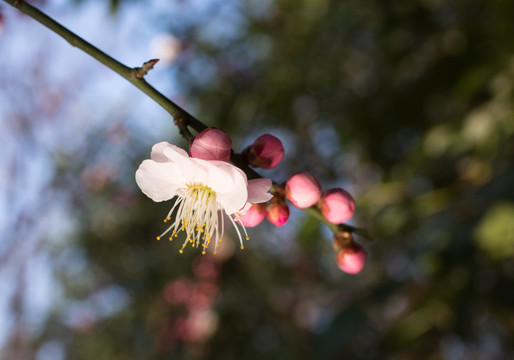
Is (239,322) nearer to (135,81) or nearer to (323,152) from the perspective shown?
(323,152)

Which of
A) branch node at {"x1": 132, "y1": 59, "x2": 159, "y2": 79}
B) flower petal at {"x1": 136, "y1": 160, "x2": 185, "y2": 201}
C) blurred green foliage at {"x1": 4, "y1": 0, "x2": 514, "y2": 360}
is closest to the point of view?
branch node at {"x1": 132, "y1": 59, "x2": 159, "y2": 79}

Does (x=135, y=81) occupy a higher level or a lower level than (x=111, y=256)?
lower

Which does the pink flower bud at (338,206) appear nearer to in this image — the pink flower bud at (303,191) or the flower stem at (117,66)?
the pink flower bud at (303,191)

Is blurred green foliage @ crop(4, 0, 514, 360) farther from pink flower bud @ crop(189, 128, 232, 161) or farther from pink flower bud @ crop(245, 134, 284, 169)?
pink flower bud @ crop(189, 128, 232, 161)

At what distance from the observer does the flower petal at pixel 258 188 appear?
1.96ft

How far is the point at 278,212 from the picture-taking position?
0.69 m

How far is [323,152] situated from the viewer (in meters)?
2.82

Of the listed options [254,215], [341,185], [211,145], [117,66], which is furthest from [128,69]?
[341,185]

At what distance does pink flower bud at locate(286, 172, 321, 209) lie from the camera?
671mm

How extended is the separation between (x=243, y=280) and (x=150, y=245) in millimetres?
768

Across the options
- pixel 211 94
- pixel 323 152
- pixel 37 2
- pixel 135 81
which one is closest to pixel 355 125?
pixel 323 152

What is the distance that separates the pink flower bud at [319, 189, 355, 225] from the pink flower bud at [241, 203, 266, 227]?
4.0 inches

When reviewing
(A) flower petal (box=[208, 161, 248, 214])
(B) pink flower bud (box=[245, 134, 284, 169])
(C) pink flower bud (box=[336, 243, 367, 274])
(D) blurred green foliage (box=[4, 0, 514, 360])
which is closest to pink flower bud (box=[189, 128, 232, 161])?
(A) flower petal (box=[208, 161, 248, 214])

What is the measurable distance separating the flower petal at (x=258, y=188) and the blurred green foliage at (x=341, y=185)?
0.80 m
